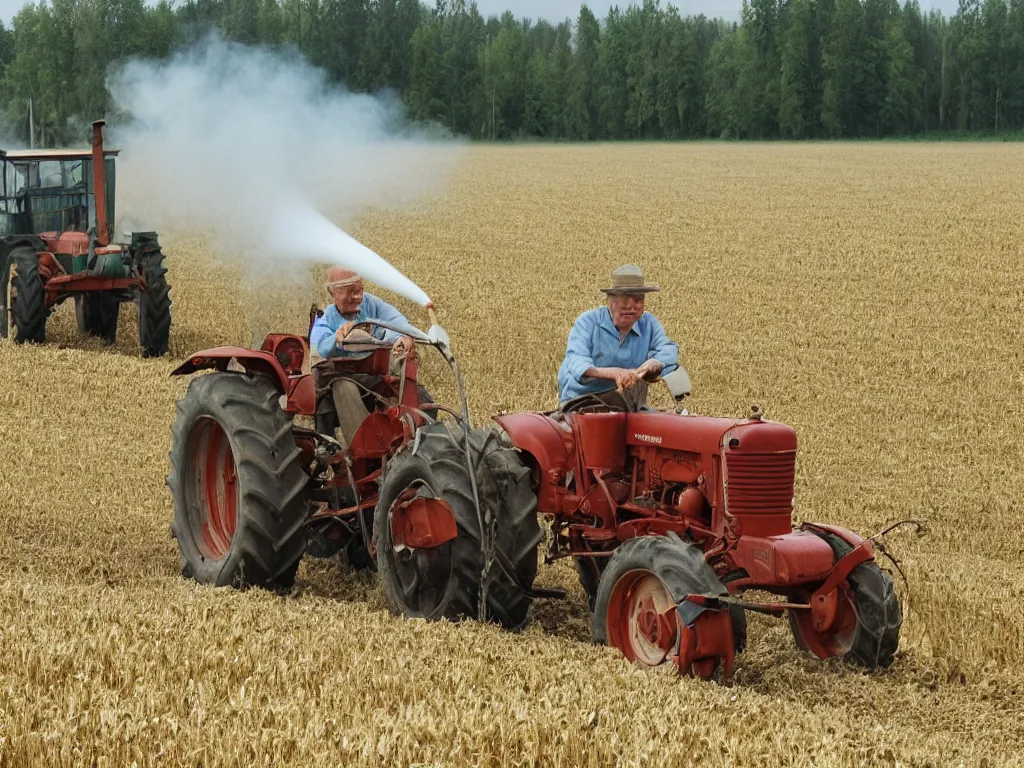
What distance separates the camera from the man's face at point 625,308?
660 centimetres

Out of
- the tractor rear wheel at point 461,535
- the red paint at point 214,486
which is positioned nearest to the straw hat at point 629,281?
the tractor rear wheel at point 461,535

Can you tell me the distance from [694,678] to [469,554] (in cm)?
131

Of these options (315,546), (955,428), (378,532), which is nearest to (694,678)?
(378,532)

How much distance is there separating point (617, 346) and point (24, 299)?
383 inches

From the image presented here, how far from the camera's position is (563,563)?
810 cm

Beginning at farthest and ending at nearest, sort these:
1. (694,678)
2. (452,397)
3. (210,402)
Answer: (452,397) < (210,402) < (694,678)

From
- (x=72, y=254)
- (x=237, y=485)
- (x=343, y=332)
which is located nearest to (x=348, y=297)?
(x=343, y=332)

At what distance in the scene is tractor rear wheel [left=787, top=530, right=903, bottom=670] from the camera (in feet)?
18.8

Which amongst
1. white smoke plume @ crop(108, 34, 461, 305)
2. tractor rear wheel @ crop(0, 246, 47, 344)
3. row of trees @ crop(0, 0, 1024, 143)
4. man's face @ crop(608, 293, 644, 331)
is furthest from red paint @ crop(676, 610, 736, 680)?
row of trees @ crop(0, 0, 1024, 143)

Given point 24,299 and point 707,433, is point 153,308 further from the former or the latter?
point 707,433

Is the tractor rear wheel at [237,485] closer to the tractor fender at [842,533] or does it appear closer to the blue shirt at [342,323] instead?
the blue shirt at [342,323]

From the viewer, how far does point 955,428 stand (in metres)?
12.7

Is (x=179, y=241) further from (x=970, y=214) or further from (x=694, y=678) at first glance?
(x=694, y=678)

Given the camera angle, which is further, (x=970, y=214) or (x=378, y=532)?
(x=970, y=214)
